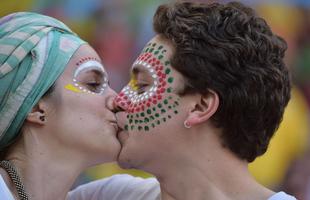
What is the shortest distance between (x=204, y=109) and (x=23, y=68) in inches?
28.2

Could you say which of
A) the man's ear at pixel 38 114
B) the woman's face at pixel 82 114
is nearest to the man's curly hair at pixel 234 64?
the woman's face at pixel 82 114

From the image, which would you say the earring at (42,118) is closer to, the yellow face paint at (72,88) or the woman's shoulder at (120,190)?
the yellow face paint at (72,88)

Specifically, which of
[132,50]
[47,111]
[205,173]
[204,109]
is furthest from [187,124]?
[132,50]

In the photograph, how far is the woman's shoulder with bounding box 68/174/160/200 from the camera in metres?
2.83

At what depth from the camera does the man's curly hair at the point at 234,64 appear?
253 centimetres

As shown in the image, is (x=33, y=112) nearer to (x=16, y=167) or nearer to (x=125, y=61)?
(x=16, y=167)

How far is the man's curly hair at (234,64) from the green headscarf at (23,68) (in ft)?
1.53

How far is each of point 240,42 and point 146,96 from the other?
1.38 ft

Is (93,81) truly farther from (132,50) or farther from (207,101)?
(132,50)

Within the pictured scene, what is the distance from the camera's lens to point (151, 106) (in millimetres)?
2631

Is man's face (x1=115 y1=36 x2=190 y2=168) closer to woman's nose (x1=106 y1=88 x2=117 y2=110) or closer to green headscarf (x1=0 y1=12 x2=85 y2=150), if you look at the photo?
woman's nose (x1=106 y1=88 x2=117 y2=110)

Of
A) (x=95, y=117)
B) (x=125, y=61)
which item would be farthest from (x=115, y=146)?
(x=125, y=61)

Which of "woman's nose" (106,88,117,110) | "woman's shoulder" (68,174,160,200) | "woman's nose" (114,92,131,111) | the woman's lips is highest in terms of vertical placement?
"woman's nose" (114,92,131,111)

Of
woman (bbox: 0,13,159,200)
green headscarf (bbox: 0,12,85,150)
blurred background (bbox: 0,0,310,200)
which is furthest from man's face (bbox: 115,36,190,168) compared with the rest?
blurred background (bbox: 0,0,310,200)
